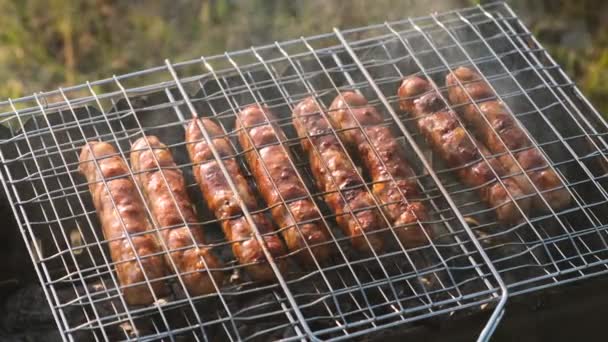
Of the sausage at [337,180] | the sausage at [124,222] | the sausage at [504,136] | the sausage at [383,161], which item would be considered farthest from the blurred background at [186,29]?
the sausage at [124,222]

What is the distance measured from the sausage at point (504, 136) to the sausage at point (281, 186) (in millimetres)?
1143

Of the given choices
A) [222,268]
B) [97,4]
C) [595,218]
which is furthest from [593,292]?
[97,4]

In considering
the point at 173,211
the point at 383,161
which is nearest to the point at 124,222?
the point at 173,211

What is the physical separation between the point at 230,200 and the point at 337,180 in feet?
1.95

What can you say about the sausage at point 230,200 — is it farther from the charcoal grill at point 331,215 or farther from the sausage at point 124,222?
the sausage at point 124,222

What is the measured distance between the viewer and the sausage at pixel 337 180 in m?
4.27

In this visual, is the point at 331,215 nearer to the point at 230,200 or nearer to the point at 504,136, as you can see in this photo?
the point at 230,200

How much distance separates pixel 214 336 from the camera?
4105 mm

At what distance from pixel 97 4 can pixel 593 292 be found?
658 cm

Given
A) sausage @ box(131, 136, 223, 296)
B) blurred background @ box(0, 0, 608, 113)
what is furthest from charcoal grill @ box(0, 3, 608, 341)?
blurred background @ box(0, 0, 608, 113)

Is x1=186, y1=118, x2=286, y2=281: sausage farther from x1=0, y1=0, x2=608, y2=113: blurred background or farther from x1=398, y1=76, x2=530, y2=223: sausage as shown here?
x1=0, y1=0, x2=608, y2=113: blurred background

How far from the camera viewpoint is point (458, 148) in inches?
186

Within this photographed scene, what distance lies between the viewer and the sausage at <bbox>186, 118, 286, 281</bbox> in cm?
409

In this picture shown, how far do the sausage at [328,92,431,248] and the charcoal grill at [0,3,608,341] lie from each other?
0.11 m
